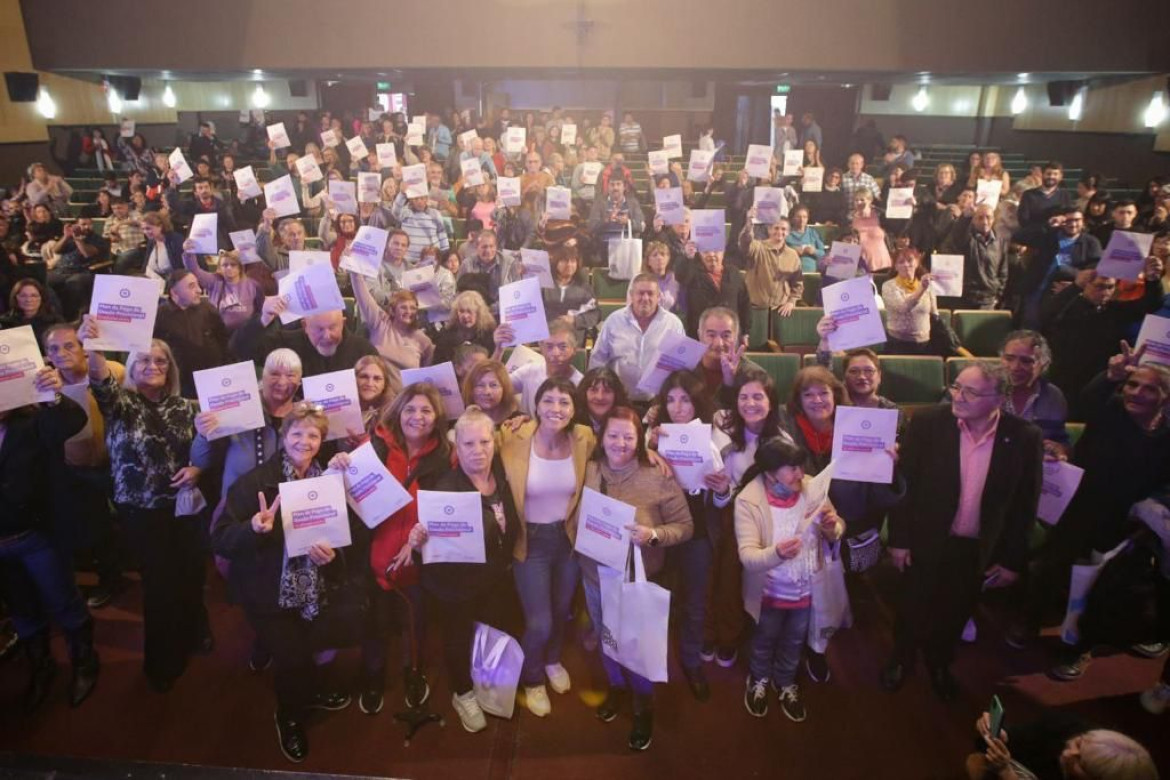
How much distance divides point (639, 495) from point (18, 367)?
2.56 metres

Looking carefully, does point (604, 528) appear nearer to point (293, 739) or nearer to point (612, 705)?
point (612, 705)

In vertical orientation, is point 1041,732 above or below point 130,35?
below

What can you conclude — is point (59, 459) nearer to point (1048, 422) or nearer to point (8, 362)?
point (8, 362)

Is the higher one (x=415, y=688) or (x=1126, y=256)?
(x=1126, y=256)

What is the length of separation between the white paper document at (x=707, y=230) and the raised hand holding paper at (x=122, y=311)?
3.68 meters

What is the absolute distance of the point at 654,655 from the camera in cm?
267

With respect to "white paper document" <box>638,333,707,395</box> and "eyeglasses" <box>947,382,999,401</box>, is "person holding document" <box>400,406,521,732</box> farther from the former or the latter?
"eyeglasses" <box>947,382,999,401</box>

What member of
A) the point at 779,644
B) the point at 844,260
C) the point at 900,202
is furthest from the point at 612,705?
the point at 900,202

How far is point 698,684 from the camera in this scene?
127 inches

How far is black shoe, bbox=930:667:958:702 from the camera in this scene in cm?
322

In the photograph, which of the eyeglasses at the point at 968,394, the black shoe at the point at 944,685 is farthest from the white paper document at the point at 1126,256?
the black shoe at the point at 944,685

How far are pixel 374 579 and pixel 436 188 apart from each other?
259 inches

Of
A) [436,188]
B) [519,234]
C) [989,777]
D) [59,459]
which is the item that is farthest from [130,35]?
[989,777]

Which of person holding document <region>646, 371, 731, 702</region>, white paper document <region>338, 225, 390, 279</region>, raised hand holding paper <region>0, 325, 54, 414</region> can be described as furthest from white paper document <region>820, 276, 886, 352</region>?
raised hand holding paper <region>0, 325, 54, 414</region>
